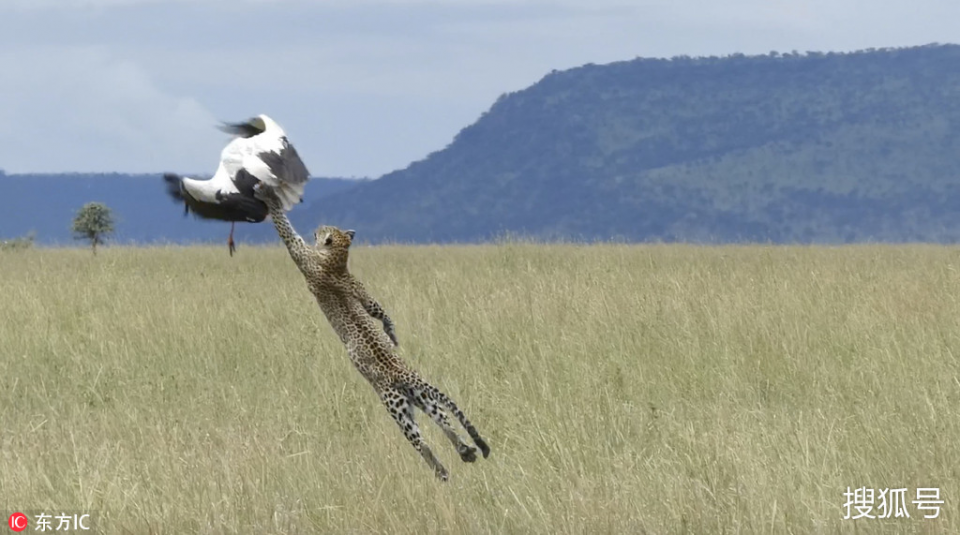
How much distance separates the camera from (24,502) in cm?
481

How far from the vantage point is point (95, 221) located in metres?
29.8

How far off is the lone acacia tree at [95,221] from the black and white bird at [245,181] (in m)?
26.5

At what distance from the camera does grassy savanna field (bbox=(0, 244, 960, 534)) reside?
4441 millimetres

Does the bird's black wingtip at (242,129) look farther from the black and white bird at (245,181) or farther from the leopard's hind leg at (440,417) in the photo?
the leopard's hind leg at (440,417)

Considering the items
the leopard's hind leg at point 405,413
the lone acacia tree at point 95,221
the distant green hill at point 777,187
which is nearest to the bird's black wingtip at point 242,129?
the leopard's hind leg at point 405,413

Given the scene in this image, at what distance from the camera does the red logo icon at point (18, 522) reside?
15.0 ft

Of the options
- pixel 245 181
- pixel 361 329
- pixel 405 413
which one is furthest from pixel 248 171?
pixel 405 413

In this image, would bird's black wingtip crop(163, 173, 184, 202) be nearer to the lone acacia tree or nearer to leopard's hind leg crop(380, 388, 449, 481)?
leopard's hind leg crop(380, 388, 449, 481)

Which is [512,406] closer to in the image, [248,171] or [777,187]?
[248,171]

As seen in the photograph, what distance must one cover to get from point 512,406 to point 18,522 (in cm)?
255

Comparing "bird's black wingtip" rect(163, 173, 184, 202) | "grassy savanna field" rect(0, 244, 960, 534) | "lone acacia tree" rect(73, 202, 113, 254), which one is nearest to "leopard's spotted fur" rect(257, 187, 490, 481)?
"bird's black wingtip" rect(163, 173, 184, 202)

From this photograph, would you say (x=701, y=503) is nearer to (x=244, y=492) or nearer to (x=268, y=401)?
(x=244, y=492)

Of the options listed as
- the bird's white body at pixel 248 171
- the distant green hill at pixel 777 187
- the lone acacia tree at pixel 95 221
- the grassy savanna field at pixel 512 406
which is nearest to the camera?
the bird's white body at pixel 248 171

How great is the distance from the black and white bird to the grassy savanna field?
44.5 inches
